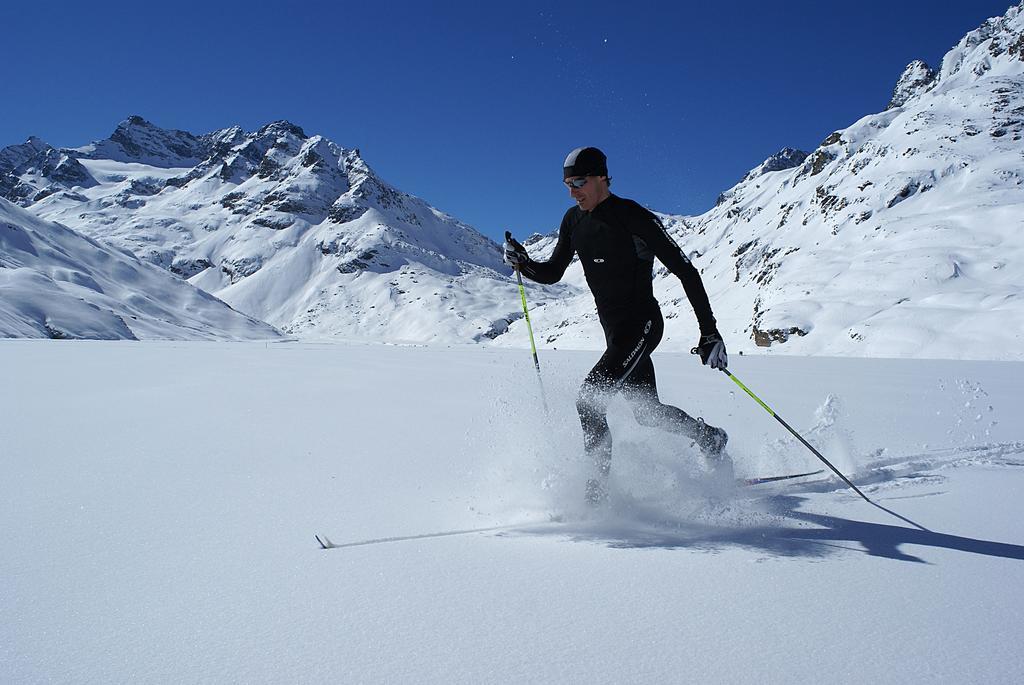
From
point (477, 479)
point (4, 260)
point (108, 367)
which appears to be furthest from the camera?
point (4, 260)

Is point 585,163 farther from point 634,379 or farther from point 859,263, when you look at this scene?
point 859,263

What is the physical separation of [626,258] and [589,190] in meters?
0.48

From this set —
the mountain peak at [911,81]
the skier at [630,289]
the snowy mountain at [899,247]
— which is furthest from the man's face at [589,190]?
the mountain peak at [911,81]

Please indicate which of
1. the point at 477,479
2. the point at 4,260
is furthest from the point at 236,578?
the point at 4,260

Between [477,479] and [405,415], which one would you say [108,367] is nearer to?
[405,415]

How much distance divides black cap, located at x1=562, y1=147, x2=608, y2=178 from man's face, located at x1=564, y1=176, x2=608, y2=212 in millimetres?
30

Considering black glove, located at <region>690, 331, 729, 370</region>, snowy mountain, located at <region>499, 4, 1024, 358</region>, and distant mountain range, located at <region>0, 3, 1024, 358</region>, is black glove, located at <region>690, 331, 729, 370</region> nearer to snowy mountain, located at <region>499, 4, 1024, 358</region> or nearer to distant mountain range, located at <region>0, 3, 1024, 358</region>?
distant mountain range, located at <region>0, 3, 1024, 358</region>

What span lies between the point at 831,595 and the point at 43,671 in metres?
2.41

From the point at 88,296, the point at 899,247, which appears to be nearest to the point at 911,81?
the point at 899,247

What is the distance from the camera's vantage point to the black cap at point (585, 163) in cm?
358

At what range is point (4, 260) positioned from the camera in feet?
243

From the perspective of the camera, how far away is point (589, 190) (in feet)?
12.0

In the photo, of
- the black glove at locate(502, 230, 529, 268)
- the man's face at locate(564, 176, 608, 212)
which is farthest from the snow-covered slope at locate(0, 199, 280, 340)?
the man's face at locate(564, 176, 608, 212)

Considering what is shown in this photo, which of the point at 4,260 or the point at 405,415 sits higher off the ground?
the point at 4,260
